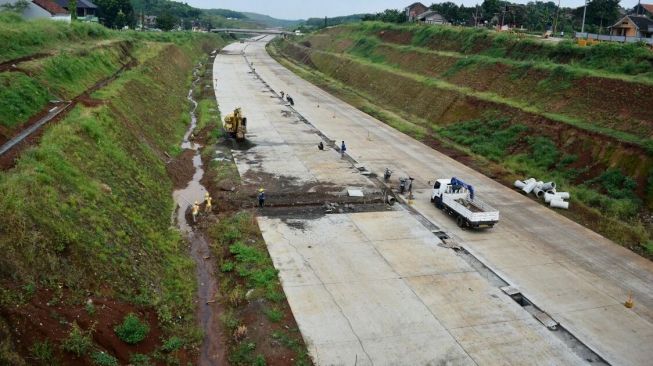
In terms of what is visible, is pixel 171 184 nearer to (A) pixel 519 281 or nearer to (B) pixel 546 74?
(A) pixel 519 281

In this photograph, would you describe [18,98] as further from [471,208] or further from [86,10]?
[86,10]

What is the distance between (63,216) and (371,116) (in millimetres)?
42556

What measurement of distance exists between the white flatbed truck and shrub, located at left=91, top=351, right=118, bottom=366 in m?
18.4

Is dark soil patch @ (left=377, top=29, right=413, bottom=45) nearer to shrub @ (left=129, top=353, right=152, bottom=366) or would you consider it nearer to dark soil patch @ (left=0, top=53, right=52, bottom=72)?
dark soil patch @ (left=0, top=53, right=52, bottom=72)

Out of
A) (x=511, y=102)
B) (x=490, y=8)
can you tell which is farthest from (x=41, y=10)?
(x=490, y=8)

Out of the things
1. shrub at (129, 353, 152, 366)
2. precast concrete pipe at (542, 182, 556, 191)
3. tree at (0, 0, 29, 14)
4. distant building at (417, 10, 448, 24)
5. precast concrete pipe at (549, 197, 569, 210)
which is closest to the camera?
shrub at (129, 353, 152, 366)

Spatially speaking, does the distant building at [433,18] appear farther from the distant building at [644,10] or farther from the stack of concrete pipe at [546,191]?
the stack of concrete pipe at [546,191]

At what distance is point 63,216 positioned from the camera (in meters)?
18.3

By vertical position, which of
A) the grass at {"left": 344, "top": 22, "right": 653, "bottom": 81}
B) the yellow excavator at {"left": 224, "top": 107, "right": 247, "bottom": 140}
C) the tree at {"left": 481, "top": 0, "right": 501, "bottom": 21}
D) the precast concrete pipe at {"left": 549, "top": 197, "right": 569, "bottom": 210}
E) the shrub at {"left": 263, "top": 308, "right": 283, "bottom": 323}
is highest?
the tree at {"left": 481, "top": 0, "right": 501, "bottom": 21}

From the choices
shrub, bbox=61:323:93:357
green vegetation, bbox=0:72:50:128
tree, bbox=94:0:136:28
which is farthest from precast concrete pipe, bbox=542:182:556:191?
tree, bbox=94:0:136:28

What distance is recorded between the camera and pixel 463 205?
94.6ft

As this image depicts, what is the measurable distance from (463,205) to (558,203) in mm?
6742

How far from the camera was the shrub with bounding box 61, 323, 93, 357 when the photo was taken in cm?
1372

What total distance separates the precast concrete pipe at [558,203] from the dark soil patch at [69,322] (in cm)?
2379
